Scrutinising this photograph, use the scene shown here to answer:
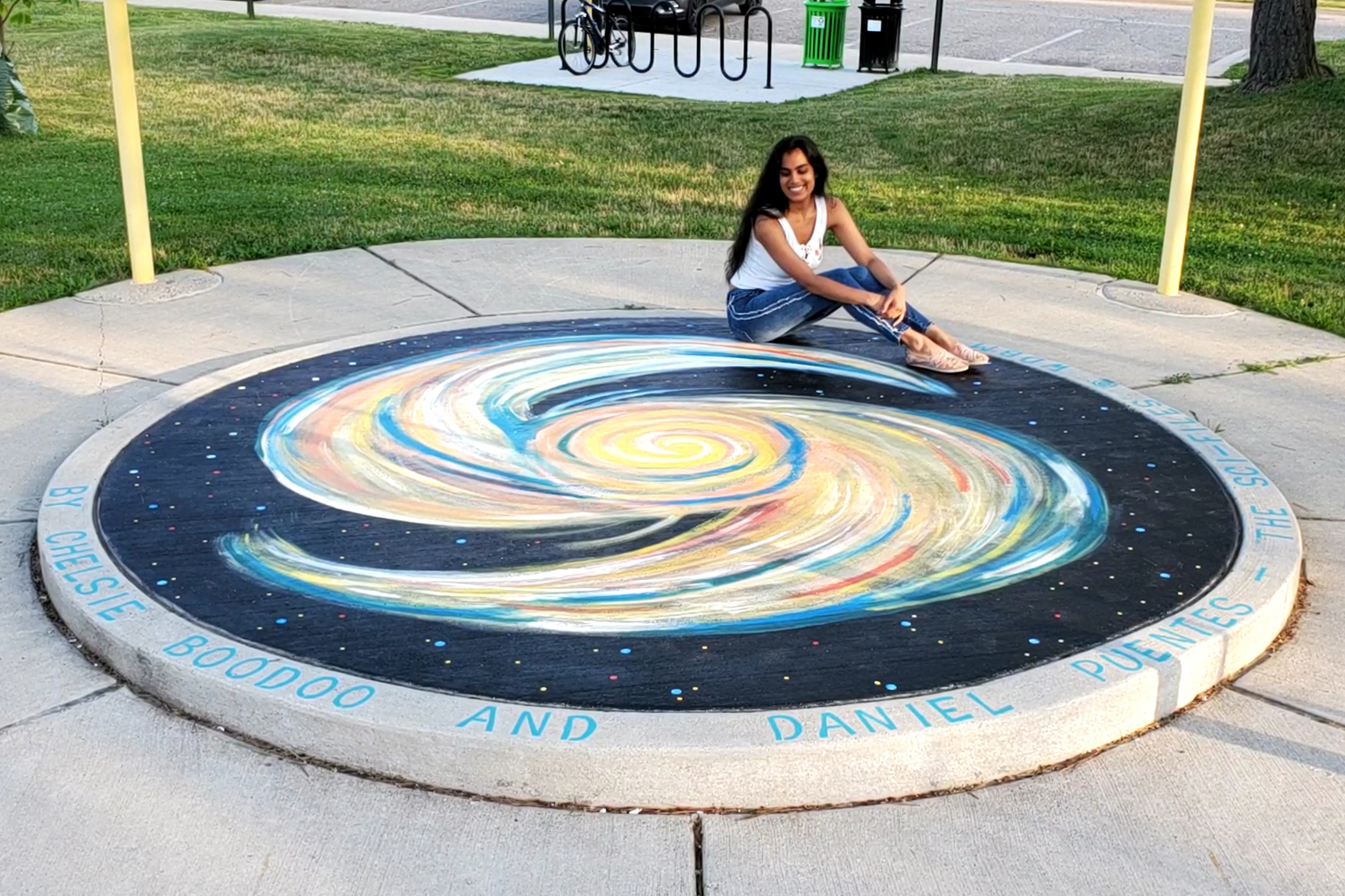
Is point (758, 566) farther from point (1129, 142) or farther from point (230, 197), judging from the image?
point (1129, 142)

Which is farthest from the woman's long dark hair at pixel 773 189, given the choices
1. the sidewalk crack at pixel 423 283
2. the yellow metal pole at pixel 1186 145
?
the yellow metal pole at pixel 1186 145

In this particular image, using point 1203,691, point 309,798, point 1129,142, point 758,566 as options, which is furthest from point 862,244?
point 1129,142

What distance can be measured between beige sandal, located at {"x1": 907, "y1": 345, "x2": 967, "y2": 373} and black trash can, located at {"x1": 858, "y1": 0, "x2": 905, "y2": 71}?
12.7m

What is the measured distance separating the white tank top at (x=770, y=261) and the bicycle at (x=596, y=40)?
448 inches

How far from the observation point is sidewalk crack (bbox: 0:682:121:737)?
356 cm

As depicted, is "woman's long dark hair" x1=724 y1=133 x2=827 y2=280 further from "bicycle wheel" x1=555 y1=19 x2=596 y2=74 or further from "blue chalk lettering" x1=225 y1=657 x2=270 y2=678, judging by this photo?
"bicycle wheel" x1=555 y1=19 x2=596 y2=74

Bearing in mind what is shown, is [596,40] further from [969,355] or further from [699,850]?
[699,850]

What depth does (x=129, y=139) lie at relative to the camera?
7387 mm

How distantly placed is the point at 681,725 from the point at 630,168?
8589 mm

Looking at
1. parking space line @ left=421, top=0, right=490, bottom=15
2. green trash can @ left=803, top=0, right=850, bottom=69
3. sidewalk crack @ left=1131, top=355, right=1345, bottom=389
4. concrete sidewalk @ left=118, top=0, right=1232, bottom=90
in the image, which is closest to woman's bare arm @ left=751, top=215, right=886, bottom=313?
sidewalk crack @ left=1131, top=355, right=1345, bottom=389

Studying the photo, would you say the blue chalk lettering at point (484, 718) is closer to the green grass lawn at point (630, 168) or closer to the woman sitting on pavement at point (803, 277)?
the woman sitting on pavement at point (803, 277)

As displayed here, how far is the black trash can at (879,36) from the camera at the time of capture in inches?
701

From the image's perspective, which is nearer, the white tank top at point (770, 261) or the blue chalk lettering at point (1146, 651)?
the blue chalk lettering at point (1146, 651)

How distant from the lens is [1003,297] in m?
7.69
